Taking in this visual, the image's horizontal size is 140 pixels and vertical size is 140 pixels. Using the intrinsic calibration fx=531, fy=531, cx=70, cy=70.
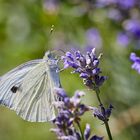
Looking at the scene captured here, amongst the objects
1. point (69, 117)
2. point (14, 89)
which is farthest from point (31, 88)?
point (69, 117)

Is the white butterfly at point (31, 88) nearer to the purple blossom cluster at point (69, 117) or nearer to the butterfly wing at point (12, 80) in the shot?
the butterfly wing at point (12, 80)

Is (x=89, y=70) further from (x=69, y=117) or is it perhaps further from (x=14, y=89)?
(x=14, y=89)

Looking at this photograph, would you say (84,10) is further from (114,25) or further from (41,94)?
(41,94)

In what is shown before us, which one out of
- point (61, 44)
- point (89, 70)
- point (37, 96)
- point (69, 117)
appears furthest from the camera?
point (61, 44)

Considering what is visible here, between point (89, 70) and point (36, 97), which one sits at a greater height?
point (36, 97)

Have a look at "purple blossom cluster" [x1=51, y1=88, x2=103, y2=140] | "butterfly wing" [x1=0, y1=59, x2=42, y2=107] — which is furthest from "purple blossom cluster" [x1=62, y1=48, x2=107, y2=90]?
"butterfly wing" [x1=0, y1=59, x2=42, y2=107]

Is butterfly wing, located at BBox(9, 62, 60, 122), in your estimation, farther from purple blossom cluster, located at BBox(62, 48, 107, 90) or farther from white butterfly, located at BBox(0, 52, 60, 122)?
purple blossom cluster, located at BBox(62, 48, 107, 90)
